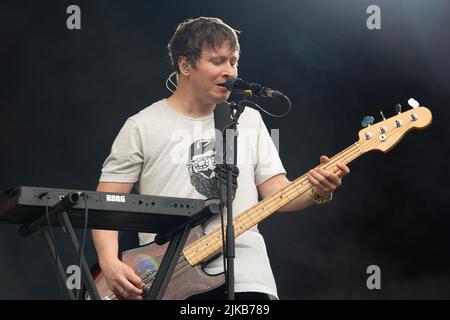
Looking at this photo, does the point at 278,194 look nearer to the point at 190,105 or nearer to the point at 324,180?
the point at 324,180

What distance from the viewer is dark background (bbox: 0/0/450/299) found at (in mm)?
4418

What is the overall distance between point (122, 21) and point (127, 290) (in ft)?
5.95

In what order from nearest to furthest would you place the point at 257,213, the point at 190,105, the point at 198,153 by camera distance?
1. the point at 257,213
2. the point at 198,153
3. the point at 190,105

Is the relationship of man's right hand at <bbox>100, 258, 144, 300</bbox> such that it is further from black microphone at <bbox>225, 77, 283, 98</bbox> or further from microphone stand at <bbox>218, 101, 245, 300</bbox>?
black microphone at <bbox>225, 77, 283, 98</bbox>

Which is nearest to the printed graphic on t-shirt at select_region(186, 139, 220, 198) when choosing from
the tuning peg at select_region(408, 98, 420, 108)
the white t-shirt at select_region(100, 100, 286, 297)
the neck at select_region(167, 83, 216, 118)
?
the white t-shirt at select_region(100, 100, 286, 297)

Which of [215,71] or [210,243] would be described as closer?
[210,243]

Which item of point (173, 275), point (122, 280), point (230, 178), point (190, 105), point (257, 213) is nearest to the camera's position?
point (230, 178)

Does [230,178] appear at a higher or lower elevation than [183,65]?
lower

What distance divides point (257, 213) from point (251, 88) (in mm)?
585

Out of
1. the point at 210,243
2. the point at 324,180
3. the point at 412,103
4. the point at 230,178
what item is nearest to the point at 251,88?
the point at 230,178

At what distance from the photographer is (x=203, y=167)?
11.6 ft

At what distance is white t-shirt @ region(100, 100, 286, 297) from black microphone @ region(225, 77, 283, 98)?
450 millimetres

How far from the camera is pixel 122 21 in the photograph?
4488 millimetres
